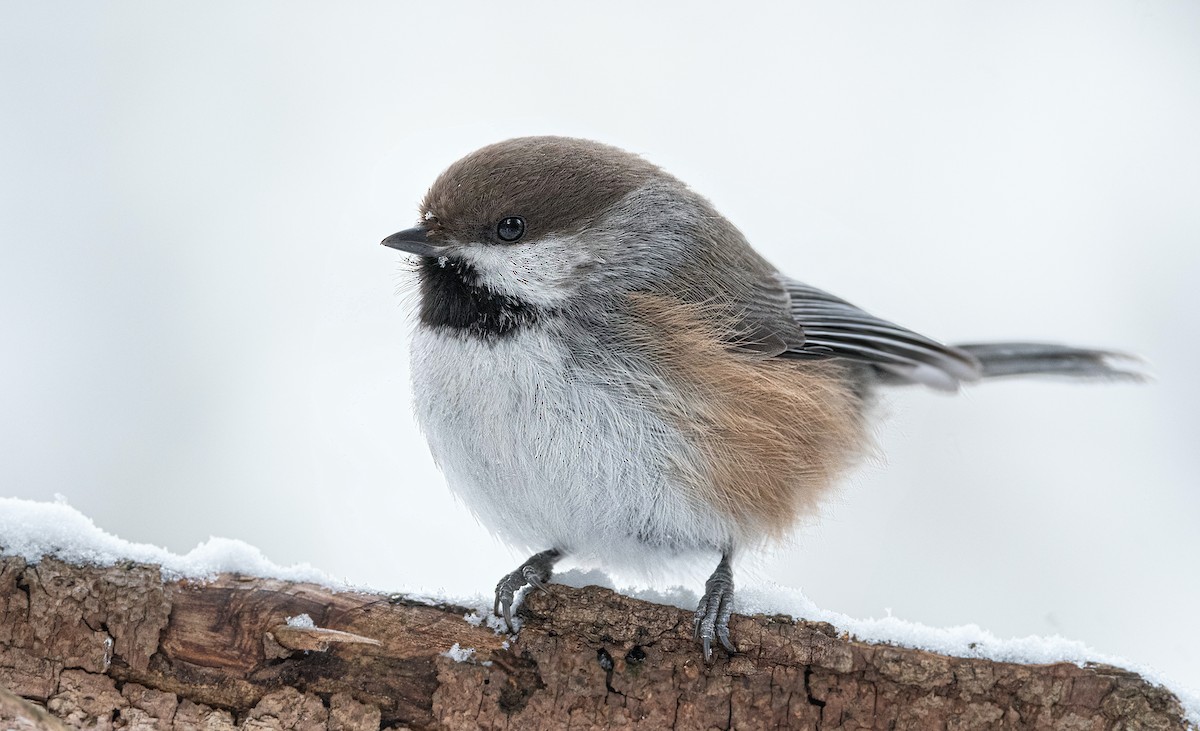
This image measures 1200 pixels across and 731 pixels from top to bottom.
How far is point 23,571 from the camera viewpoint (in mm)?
2117

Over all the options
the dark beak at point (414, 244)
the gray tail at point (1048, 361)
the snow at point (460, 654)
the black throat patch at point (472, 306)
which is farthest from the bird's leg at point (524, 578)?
the gray tail at point (1048, 361)

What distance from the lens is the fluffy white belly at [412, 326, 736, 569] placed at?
2.36 m

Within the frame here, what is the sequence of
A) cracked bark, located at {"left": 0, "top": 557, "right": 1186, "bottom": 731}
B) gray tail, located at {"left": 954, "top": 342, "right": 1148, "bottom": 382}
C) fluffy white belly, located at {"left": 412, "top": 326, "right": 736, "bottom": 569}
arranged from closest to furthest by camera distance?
cracked bark, located at {"left": 0, "top": 557, "right": 1186, "bottom": 731} < fluffy white belly, located at {"left": 412, "top": 326, "right": 736, "bottom": 569} < gray tail, located at {"left": 954, "top": 342, "right": 1148, "bottom": 382}

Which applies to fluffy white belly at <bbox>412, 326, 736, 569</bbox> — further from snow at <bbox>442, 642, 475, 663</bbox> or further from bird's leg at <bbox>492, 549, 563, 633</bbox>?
snow at <bbox>442, 642, 475, 663</bbox>

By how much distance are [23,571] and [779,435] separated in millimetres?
1911

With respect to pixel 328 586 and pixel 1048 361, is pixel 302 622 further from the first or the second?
pixel 1048 361

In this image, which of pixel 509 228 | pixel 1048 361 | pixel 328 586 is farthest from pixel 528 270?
pixel 1048 361

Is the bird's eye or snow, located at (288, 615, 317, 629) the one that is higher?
the bird's eye

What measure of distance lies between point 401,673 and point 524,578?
1.44 feet

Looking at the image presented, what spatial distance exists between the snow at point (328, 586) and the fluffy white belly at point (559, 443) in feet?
0.72

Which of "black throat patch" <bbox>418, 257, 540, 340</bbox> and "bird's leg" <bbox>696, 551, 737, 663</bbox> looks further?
"black throat patch" <bbox>418, 257, 540, 340</bbox>

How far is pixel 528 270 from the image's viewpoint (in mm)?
2428

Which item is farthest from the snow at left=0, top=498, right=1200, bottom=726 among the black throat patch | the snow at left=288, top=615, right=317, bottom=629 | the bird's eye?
the bird's eye

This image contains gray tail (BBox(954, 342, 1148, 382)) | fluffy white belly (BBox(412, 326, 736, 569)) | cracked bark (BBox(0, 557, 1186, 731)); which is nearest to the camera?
cracked bark (BBox(0, 557, 1186, 731))
